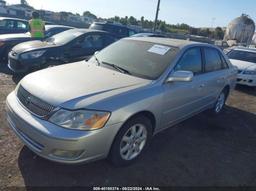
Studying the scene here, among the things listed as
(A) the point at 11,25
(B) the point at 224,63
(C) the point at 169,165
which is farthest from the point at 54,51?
(A) the point at 11,25

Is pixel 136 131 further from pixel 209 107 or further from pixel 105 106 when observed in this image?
pixel 209 107

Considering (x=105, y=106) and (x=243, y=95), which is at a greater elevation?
(x=105, y=106)

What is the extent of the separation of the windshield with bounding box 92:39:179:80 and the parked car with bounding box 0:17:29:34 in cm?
875

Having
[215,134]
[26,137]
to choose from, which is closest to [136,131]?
[26,137]

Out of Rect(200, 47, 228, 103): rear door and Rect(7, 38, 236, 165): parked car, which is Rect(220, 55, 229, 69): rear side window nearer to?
Rect(200, 47, 228, 103): rear door

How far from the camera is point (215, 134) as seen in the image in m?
4.89

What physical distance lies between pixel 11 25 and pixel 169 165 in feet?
35.5

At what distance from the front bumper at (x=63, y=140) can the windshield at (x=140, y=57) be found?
1.10 metres

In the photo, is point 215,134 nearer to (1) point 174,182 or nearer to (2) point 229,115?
(2) point 229,115

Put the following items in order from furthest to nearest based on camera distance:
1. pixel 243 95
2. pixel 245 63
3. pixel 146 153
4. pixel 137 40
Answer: pixel 245 63, pixel 243 95, pixel 137 40, pixel 146 153

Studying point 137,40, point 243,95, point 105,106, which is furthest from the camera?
point 243,95

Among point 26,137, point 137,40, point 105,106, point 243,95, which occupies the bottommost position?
point 243,95

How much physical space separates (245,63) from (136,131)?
7426 millimetres

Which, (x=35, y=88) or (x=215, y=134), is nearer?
(x=35, y=88)
